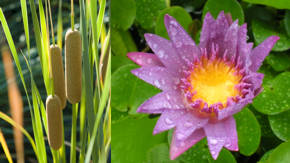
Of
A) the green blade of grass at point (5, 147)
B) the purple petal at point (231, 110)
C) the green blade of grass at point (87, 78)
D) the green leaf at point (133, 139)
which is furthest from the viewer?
the green blade of grass at point (5, 147)

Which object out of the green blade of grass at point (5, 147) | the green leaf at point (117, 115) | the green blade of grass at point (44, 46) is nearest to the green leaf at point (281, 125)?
the green leaf at point (117, 115)

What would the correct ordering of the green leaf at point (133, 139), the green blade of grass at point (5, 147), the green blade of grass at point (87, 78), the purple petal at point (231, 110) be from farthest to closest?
the green blade of grass at point (5, 147) → the green blade of grass at point (87, 78) → the green leaf at point (133, 139) → the purple petal at point (231, 110)

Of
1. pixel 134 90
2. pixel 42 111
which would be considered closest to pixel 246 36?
pixel 134 90

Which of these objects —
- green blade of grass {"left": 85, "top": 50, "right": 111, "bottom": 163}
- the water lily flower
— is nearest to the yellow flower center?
the water lily flower

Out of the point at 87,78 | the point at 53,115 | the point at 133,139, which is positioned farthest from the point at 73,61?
the point at 133,139

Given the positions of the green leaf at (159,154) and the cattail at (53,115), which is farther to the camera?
the cattail at (53,115)

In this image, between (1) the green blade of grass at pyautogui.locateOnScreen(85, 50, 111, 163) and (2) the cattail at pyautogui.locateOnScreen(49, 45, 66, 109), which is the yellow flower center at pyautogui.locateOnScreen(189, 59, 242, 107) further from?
(2) the cattail at pyautogui.locateOnScreen(49, 45, 66, 109)

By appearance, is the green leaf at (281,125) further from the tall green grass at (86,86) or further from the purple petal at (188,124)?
the tall green grass at (86,86)

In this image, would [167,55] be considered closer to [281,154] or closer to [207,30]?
[207,30]
